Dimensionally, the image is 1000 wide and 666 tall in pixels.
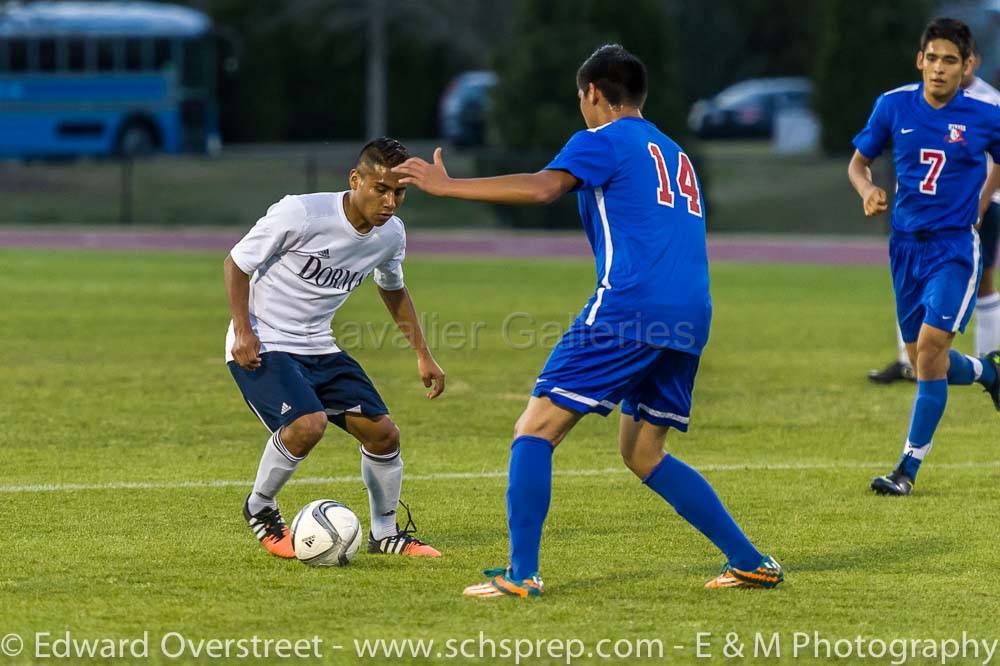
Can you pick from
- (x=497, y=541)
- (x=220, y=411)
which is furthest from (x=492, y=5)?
(x=497, y=541)

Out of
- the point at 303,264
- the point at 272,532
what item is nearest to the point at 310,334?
the point at 303,264

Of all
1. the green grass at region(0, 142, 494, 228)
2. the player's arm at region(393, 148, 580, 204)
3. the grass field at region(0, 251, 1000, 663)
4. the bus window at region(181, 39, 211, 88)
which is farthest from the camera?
the bus window at region(181, 39, 211, 88)

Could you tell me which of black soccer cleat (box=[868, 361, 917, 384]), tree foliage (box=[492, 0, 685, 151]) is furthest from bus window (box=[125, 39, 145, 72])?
black soccer cleat (box=[868, 361, 917, 384])

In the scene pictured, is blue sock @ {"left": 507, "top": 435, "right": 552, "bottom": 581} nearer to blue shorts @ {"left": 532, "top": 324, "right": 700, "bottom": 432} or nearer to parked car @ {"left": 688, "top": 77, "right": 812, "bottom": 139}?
blue shorts @ {"left": 532, "top": 324, "right": 700, "bottom": 432}

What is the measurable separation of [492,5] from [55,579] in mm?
42951

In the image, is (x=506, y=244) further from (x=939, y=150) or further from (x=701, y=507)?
(x=701, y=507)

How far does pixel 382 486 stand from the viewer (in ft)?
21.9

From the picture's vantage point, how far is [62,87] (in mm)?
36875

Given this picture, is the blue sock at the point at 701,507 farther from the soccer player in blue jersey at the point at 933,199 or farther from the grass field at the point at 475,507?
the soccer player in blue jersey at the point at 933,199

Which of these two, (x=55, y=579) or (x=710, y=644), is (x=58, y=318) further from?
(x=710, y=644)

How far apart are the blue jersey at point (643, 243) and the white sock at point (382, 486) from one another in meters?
1.33

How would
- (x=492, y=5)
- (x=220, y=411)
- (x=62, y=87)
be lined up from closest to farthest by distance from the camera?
(x=220, y=411)
(x=62, y=87)
(x=492, y=5)

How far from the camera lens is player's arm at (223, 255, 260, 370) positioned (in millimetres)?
6367

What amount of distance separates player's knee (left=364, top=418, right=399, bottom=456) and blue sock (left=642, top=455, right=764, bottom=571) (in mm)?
1220
